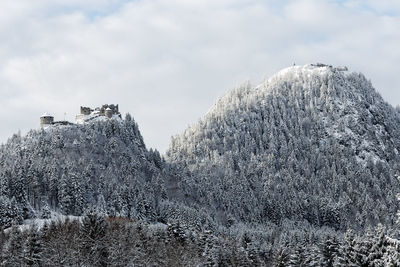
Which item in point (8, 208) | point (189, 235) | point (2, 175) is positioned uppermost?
point (2, 175)

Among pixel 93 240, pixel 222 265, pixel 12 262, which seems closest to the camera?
pixel 12 262

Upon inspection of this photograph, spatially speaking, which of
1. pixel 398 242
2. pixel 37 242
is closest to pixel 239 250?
pixel 37 242

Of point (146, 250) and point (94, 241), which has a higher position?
point (94, 241)

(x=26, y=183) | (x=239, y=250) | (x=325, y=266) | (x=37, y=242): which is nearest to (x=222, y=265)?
(x=239, y=250)

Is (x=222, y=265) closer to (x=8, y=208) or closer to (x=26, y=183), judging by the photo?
(x=8, y=208)

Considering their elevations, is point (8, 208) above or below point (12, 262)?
above

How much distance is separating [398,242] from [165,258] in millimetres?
75533

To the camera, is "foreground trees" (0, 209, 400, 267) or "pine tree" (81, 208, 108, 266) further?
→ "pine tree" (81, 208, 108, 266)

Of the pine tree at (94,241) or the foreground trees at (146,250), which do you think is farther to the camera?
the pine tree at (94,241)

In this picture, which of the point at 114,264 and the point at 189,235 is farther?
the point at 189,235

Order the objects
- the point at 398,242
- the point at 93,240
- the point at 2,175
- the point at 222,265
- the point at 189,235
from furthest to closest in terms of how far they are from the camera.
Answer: the point at 2,175, the point at 189,235, the point at 222,265, the point at 93,240, the point at 398,242

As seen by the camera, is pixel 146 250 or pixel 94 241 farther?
pixel 146 250

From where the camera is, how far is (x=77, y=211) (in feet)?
631

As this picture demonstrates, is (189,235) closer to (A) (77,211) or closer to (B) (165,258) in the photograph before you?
(B) (165,258)
